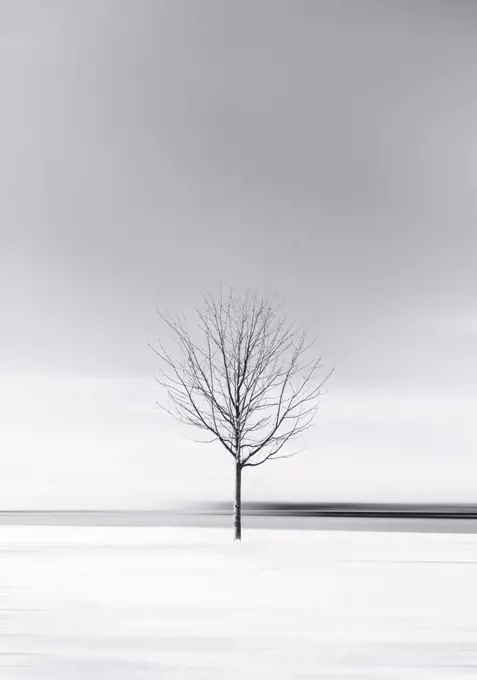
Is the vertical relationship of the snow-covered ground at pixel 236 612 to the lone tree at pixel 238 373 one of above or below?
below

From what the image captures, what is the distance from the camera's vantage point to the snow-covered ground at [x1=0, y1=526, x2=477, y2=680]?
5.36 m

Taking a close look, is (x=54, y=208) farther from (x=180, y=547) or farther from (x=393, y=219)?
(x=180, y=547)

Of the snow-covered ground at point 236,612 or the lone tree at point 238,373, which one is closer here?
the snow-covered ground at point 236,612

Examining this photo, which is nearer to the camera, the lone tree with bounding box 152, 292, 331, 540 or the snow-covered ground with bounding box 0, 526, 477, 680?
the snow-covered ground with bounding box 0, 526, 477, 680

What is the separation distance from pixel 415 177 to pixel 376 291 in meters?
2.69

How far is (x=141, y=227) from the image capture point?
21.5m

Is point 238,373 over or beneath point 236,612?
over

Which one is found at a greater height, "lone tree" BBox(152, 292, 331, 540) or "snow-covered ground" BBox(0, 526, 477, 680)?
"lone tree" BBox(152, 292, 331, 540)

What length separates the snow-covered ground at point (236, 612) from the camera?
211 inches

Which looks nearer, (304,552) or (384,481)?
(304,552)

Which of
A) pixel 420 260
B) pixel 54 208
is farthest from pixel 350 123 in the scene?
pixel 54 208

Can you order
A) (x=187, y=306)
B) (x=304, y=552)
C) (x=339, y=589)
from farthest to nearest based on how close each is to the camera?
(x=187, y=306)
(x=304, y=552)
(x=339, y=589)

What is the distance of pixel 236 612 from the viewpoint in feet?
23.7

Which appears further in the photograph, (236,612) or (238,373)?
(238,373)
